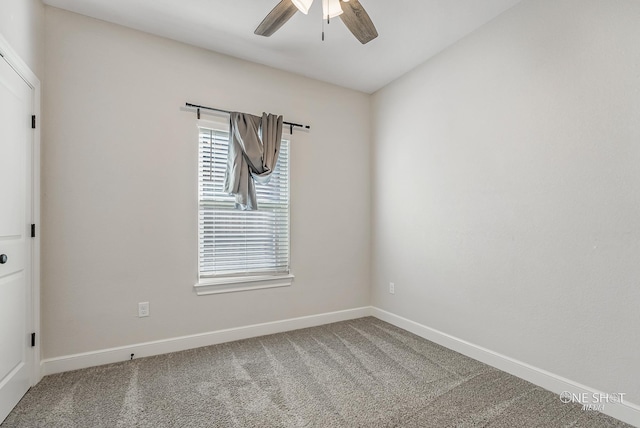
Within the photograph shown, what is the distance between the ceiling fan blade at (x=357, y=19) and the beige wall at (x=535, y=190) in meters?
1.17

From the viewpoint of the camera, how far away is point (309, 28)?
2580mm

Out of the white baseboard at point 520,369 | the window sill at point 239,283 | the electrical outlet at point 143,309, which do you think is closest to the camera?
the white baseboard at point 520,369

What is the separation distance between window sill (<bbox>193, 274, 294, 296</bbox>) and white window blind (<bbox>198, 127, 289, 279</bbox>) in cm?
6

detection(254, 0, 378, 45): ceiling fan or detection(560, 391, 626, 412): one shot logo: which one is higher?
Answer: detection(254, 0, 378, 45): ceiling fan

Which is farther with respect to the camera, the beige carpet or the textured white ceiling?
the textured white ceiling

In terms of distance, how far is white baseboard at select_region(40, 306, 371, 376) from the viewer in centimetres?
235

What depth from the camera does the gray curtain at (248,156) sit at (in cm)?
289

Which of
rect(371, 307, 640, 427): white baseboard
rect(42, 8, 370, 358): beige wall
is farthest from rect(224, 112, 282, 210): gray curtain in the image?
rect(371, 307, 640, 427): white baseboard

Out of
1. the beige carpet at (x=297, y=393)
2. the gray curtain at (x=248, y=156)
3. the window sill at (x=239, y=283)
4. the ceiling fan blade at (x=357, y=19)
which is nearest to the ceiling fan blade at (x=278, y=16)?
the ceiling fan blade at (x=357, y=19)

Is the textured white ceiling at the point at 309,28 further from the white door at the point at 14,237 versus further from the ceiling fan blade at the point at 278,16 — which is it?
the white door at the point at 14,237

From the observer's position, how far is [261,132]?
3045mm

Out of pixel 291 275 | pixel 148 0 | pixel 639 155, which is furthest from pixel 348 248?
pixel 148 0

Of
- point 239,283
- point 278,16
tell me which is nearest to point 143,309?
point 239,283

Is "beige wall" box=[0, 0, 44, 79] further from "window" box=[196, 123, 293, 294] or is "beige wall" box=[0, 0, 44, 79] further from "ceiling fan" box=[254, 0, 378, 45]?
"ceiling fan" box=[254, 0, 378, 45]
